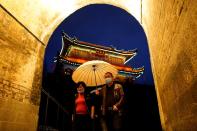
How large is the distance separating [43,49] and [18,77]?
1.17 m

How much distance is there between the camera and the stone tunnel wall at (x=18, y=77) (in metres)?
3.61

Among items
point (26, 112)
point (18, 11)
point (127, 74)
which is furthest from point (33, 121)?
point (127, 74)

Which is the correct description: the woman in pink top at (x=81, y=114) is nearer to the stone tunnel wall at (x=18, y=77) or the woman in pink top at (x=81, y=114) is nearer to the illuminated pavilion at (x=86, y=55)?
the stone tunnel wall at (x=18, y=77)

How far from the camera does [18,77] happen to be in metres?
3.97

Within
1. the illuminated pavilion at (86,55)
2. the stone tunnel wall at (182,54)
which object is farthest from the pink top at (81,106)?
the illuminated pavilion at (86,55)

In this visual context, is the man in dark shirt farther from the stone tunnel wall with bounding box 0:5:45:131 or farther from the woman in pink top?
the stone tunnel wall with bounding box 0:5:45:131

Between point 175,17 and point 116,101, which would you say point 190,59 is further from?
point 116,101

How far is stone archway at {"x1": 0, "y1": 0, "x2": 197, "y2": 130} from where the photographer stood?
6.52 ft

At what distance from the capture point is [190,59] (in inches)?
74.1

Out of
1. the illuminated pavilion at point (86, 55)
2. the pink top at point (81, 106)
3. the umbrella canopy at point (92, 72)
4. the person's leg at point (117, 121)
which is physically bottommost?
the person's leg at point (117, 121)

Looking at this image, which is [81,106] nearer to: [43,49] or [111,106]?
[111,106]

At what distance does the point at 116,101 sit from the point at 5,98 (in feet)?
6.96

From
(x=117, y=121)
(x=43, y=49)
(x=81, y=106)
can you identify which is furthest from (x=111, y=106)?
(x=43, y=49)

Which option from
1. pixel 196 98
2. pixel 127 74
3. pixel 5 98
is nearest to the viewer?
pixel 196 98
